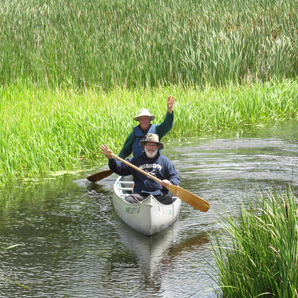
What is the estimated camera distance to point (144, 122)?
9.66 meters

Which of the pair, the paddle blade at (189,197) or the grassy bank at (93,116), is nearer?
the paddle blade at (189,197)

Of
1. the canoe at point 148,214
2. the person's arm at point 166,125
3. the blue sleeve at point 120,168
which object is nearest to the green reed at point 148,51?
the person's arm at point 166,125

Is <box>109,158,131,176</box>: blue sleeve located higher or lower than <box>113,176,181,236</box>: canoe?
higher

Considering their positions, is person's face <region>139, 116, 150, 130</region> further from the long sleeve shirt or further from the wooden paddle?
the wooden paddle

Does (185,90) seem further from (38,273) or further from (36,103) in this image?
(38,273)

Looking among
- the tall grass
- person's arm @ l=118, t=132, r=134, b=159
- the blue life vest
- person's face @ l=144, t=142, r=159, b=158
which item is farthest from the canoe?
the tall grass

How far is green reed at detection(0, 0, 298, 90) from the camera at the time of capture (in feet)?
50.8

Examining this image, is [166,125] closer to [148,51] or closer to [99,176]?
[99,176]

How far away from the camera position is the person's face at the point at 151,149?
28.1 ft

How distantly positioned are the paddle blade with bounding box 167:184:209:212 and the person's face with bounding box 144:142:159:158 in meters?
0.54

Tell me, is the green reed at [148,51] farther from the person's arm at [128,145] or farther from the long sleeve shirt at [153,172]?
the long sleeve shirt at [153,172]

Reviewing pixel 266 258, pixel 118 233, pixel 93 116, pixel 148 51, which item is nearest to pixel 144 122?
pixel 118 233

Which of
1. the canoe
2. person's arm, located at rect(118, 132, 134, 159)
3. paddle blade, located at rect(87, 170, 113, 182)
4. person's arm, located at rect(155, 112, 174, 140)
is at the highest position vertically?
person's arm, located at rect(155, 112, 174, 140)

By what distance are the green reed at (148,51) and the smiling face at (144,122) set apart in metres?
5.22
